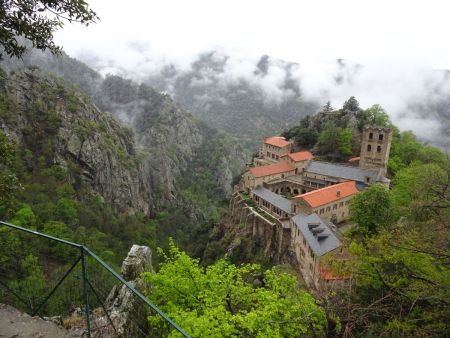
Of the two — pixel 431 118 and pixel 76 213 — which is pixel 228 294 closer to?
pixel 76 213

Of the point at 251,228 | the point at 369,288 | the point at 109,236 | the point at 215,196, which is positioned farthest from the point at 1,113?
the point at 215,196

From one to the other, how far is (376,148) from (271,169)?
17.0 m

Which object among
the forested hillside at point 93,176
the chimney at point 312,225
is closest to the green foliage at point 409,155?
the chimney at point 312,225

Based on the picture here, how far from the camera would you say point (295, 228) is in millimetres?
45594

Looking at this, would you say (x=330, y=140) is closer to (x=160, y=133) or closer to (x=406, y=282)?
(x=406, y=282)

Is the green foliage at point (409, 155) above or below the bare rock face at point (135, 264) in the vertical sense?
above

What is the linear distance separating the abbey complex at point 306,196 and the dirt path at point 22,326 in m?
27.8

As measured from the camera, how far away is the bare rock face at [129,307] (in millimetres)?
15906

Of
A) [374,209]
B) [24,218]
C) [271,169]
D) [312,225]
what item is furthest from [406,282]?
[271,169]

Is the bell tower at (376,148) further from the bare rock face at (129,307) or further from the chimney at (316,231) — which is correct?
the bare rock face at (129,307)

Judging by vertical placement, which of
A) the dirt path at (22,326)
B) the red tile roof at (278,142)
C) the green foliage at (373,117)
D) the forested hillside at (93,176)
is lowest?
the forested hillside at (93,176)

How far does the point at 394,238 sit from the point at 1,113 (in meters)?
69.8

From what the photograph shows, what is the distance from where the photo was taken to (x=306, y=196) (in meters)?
48.0

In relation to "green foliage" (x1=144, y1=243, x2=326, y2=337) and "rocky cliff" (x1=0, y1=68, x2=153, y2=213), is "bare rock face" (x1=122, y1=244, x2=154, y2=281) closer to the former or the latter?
"green foliage" (x1=144, y1=243, x2=326, y2=337)
